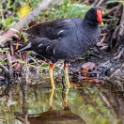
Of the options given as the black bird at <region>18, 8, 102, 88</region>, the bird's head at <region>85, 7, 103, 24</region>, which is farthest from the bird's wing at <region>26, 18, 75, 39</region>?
the bird's head at <region>85, 7, 103, 24</region>

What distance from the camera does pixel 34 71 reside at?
216 inches

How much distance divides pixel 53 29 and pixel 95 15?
0.58m

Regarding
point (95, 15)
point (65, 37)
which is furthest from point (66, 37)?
point (95, 15)

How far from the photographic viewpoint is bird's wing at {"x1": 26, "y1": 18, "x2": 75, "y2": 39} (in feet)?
16.0

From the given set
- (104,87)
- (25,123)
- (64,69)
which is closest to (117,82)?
(104,87)

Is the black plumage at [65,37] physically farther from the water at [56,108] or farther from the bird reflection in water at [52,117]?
the bird reflection in water at [52,117]

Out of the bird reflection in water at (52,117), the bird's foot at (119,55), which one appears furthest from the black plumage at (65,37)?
the bird's foot at (119,55)

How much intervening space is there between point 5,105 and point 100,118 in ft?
3.39

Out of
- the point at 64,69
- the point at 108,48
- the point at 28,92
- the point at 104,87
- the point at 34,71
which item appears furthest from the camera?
the point at 108,48

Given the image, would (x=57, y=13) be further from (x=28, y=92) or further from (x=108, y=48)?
(x=28, y=92)

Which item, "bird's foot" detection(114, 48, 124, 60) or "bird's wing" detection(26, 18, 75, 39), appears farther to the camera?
"bird's foot" detection(114, 48, 124, 60)

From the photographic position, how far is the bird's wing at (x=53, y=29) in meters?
4.89

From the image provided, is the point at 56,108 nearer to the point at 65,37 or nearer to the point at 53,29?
the point at 65,37

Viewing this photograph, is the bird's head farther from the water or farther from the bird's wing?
the water
